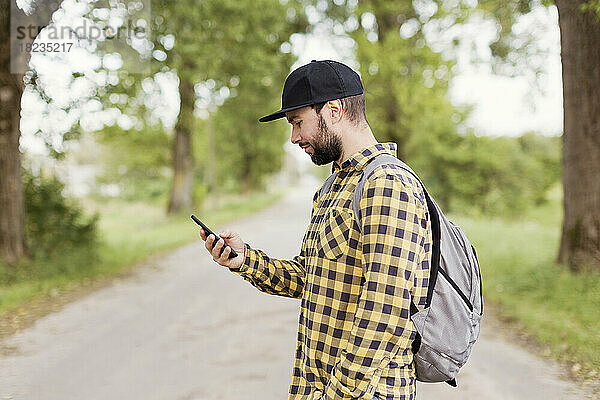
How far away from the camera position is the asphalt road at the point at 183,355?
4766mm

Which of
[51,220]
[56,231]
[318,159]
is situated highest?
[318,159]

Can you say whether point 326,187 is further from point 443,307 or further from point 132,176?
point 132,176

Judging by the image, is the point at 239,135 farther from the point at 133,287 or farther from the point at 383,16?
the point at 133,287

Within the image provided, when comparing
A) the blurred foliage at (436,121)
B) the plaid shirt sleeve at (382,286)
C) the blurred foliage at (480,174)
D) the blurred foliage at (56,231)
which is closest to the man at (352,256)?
the plaid shirt sleeve at (382,286)

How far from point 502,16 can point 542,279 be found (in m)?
4.90

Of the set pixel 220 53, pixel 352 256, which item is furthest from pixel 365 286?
pixel 220 53

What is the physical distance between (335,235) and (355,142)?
368mm

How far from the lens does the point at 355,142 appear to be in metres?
2.13

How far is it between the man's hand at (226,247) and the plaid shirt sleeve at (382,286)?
752 millimetres

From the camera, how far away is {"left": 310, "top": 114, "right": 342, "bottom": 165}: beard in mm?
2109

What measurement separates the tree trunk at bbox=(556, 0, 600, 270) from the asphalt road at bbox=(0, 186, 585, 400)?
2004mm

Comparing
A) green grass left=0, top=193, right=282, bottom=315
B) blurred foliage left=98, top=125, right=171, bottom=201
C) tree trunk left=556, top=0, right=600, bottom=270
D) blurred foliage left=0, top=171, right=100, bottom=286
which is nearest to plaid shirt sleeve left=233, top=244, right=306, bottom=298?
green grass left=0, top=193, right=282, bottom=315

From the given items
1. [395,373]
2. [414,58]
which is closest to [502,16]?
[414,58]

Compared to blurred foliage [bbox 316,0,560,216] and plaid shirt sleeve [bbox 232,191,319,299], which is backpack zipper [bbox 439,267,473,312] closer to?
plaid shirt sleeve [bbox 232,191,319,299]
